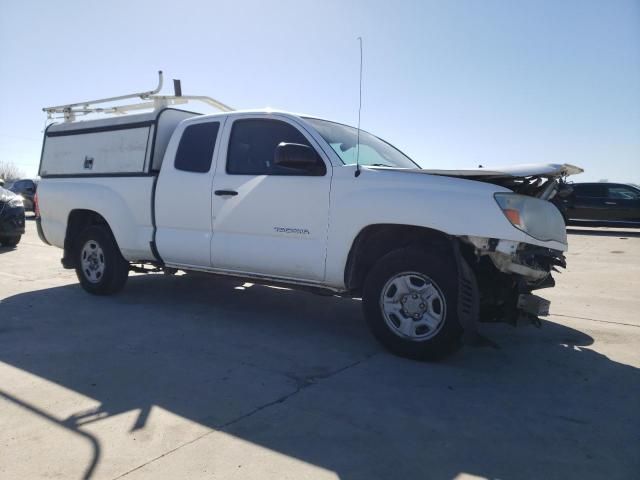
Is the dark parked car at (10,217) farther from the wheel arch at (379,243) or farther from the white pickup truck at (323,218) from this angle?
the wheel arch at (379,243)

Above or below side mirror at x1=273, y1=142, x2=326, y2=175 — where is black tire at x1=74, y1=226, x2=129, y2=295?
below

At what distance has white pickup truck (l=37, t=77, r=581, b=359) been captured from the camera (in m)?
3.87

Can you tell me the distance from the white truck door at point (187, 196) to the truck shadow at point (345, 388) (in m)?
0.72

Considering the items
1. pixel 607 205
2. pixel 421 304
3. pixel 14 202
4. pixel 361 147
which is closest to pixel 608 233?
pixel 607 205

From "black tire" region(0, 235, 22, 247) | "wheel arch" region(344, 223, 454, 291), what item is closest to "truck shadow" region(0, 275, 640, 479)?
"wheel arch" region(344, 223, 454, 291)

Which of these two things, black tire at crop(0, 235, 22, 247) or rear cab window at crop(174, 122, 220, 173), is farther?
black tire at crop(0, 235, 22, 247)

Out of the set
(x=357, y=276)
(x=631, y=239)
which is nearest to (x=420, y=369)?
(x=357, y=276)

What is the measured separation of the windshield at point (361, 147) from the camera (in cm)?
476

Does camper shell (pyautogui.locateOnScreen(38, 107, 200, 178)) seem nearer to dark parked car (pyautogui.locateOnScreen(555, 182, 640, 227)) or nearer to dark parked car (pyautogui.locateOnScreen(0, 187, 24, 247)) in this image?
dark parked car (pyautogui.locateOnScreen(0, 187, 24, 247))

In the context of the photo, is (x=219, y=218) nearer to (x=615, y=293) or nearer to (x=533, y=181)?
(x=533, y=181)

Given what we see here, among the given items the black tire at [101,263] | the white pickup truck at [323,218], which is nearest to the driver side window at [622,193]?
the white pickup truck at [323,218]

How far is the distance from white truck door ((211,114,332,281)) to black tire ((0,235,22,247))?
8.13 metres

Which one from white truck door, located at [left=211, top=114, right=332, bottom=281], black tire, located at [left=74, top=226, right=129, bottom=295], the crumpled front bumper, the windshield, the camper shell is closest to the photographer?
the crumpled front bumper

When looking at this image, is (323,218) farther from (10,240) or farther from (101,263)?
(10,240)
